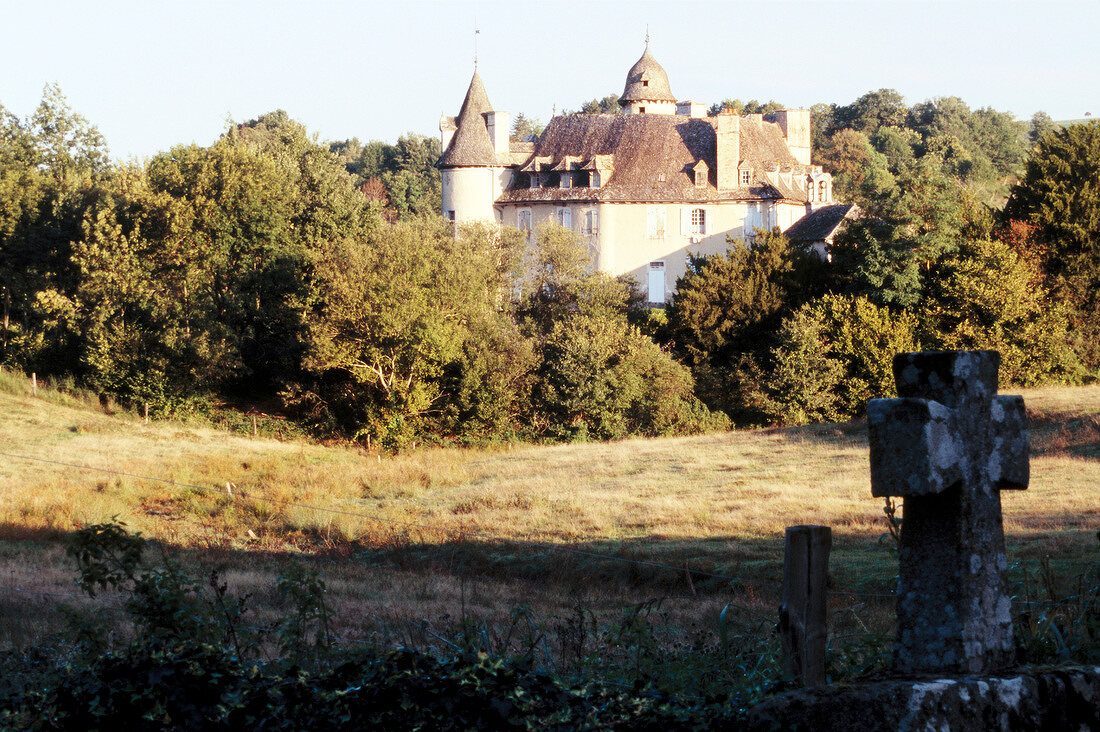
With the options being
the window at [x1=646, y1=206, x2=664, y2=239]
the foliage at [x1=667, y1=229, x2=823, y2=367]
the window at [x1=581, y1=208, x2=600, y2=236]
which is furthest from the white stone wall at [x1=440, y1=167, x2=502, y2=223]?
the foliage at [x1=667, y1=229, x2=823, y2=367]

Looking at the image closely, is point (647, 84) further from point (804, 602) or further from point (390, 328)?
point (804, 602)

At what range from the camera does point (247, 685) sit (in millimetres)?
4609

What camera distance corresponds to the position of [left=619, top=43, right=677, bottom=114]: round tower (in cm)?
7844

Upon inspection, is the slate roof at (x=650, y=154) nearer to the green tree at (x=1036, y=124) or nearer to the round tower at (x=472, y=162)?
the round tower at (x=472, y=162)

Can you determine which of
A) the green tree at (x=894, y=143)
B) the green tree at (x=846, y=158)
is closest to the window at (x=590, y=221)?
the green tree at (x=846, y=158)

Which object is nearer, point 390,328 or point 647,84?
point 390,328

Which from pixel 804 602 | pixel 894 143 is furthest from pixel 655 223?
pixel 804 602

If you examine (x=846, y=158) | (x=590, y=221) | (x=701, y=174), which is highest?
(x=846, y=158)

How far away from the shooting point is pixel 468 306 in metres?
45.4

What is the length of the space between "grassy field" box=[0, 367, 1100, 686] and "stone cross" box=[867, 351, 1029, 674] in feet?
5.52

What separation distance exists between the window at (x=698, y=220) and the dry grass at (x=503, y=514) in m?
29.1

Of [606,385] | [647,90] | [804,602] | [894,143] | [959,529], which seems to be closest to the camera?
[959,529]

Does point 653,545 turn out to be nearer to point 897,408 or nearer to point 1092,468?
point 1092,468

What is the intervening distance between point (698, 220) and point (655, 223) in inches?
103
